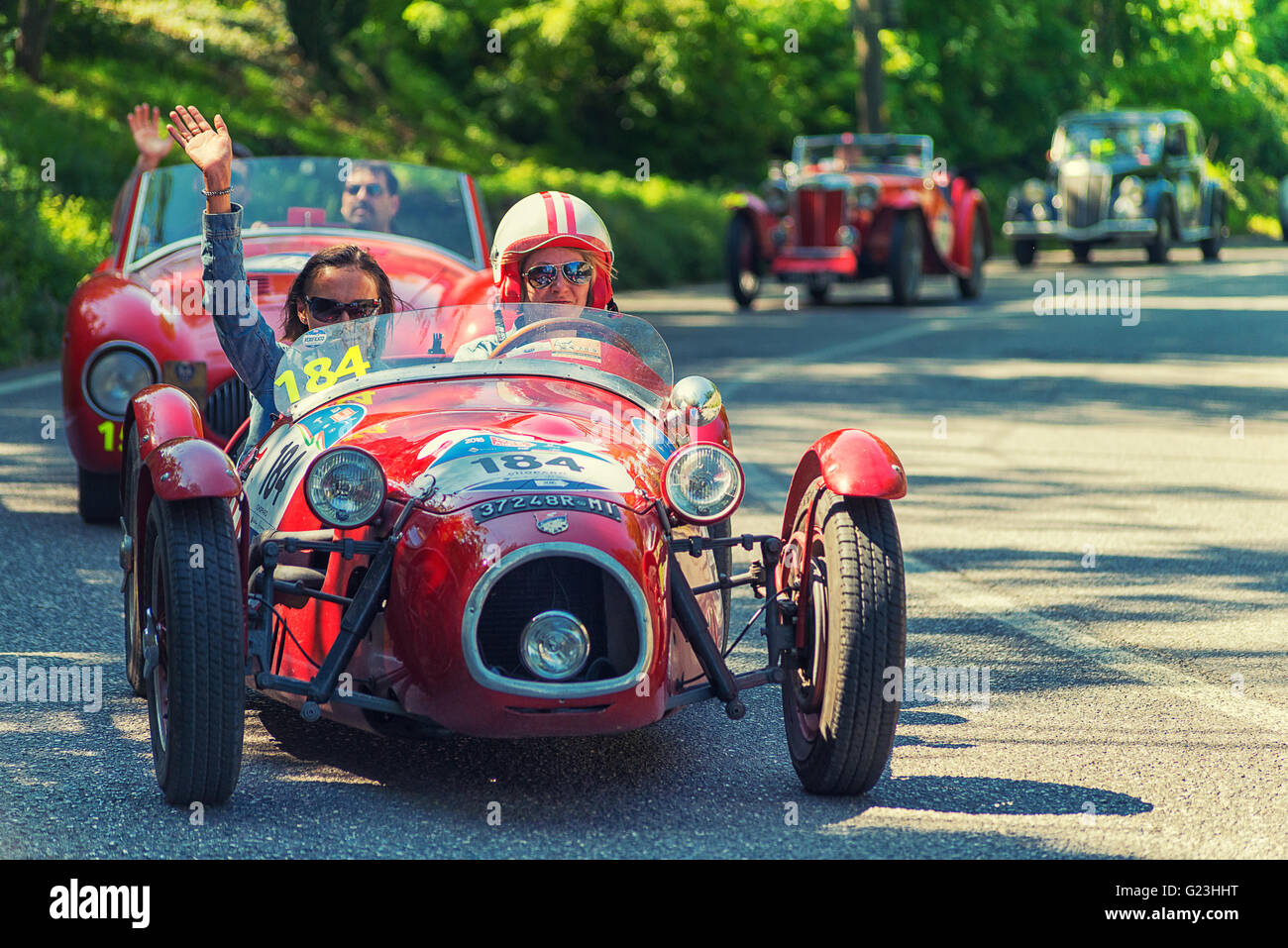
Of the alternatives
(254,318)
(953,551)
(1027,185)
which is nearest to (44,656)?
(254,318)

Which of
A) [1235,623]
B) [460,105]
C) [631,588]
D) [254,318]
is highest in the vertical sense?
[460,105]

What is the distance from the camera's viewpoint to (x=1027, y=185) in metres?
26.9

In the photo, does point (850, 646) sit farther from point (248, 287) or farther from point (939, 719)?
point (248, 287)

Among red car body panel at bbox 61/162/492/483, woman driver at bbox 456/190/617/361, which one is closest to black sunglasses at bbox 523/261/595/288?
woman driver at bbox 456/190/617/361

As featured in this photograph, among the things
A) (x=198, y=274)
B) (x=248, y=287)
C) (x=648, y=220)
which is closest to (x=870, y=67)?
(x=648, y=220)

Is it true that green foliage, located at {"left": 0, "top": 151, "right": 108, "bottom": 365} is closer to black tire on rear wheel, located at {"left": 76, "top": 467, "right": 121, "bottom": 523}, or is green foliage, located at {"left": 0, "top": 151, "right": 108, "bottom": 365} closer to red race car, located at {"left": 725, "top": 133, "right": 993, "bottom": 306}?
black tire on rear wheel, located at {"left": 76, "top": 467, "right": 121, "bottom": 523}

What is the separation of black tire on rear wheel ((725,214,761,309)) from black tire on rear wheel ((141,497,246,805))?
15.7 m

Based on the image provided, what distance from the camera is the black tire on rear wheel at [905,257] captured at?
19.0 meters

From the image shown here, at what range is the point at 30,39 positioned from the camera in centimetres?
2161

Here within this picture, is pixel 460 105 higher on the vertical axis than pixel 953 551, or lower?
higher

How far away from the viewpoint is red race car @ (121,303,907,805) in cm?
382

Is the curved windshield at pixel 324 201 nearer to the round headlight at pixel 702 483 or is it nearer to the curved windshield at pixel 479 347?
the curved windshield at pixel 479 347
